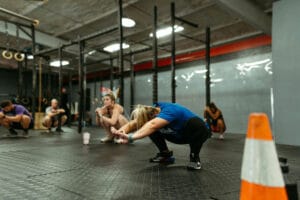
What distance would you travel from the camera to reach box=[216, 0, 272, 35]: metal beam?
489 centimetres

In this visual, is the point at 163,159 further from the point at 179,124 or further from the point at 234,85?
the point at 234,85

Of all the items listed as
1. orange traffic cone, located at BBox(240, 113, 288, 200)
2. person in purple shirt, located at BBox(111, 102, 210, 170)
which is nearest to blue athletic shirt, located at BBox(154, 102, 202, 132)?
person in purple shirt, located at BBox(111, 102, 210, 170)

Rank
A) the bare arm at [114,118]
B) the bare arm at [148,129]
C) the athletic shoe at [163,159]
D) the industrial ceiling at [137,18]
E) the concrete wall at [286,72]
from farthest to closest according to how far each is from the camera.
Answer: the industrial ceiling at [137,18] < the concrete wall at [286,72] < the bare arm at [114,118] < the athletic shoe at [163,159] < the bare arm at [148,129]

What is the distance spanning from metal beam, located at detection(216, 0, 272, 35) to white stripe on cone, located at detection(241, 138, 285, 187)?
13.8ft

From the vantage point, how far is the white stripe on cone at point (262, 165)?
988 millimetres

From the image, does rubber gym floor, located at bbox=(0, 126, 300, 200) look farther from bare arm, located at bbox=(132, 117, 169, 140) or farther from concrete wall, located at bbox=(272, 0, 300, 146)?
concrete wall, located at bbox=(272, 0, 300, 146)

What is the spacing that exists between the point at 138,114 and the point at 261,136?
1406 mm

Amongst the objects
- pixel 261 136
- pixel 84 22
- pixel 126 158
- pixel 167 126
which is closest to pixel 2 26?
pixel 84 22

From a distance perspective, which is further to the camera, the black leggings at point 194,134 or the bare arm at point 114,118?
the bare arm at point 114,118

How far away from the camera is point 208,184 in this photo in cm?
183

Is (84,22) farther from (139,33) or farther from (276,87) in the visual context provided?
(276,87)

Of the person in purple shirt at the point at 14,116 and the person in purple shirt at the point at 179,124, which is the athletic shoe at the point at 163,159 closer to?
the person in purple shirt at the point at 179,124

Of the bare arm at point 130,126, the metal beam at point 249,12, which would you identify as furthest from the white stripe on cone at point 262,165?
the metal beam at point 249,12

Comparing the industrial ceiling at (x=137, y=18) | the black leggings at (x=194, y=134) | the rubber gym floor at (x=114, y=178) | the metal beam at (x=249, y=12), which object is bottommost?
the rubber gym floor at (x=114, y=178)
